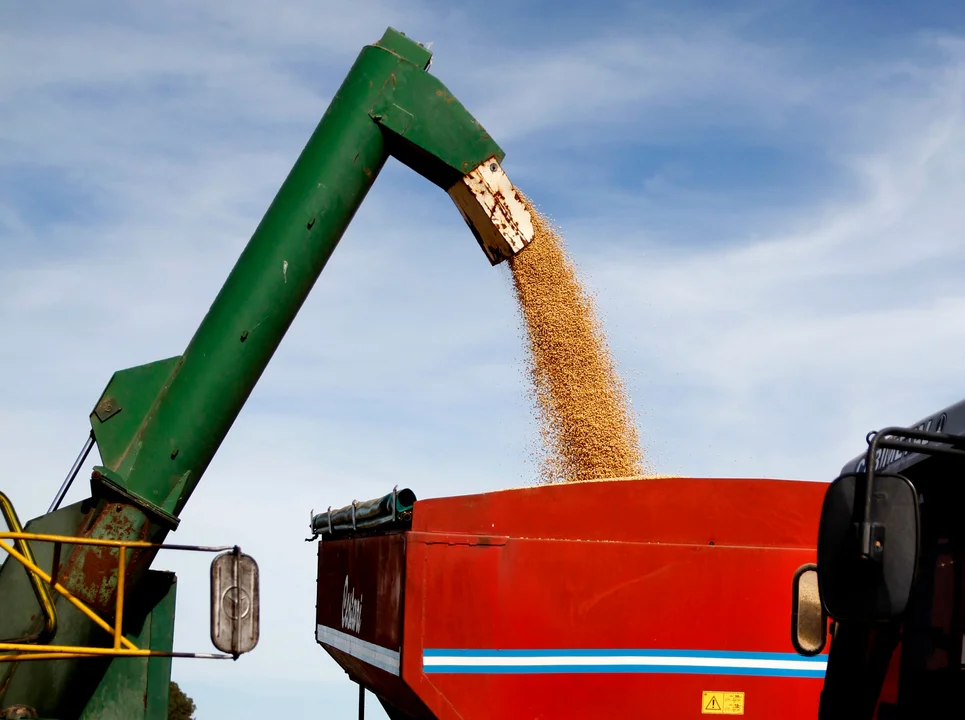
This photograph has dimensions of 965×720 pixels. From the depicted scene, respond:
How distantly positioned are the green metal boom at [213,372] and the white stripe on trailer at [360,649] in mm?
1029

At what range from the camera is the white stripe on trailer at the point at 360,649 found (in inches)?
198

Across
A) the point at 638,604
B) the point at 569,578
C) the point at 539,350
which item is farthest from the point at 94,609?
the point at 539,350

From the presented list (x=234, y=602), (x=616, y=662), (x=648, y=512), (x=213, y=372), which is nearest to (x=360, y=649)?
(x=616, y=662)

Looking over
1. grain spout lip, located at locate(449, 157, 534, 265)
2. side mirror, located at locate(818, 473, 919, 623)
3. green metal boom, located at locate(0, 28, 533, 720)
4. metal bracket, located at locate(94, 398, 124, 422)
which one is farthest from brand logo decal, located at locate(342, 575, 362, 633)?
side mirror, located at locate(818, 473, 919, 623)

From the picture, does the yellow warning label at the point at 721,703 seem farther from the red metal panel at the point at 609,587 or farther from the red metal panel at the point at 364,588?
the red metal panel at the point at 364,588

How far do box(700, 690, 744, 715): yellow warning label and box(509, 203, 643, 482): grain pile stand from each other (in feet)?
5.21

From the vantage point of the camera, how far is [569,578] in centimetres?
512

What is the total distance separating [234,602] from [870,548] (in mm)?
2266

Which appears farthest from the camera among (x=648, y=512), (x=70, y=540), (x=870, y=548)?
(x=648, y=512)

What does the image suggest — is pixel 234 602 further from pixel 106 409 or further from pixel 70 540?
pixel 106 409

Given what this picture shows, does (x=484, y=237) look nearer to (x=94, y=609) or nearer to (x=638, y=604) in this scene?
(x=638, y=604)

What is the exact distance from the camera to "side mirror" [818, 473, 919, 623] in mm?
2346

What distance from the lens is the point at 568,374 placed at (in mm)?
6523

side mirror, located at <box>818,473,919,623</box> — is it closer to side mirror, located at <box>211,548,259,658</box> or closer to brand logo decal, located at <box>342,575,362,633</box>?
side mirror, located at <box>211,548,259,658</box>
